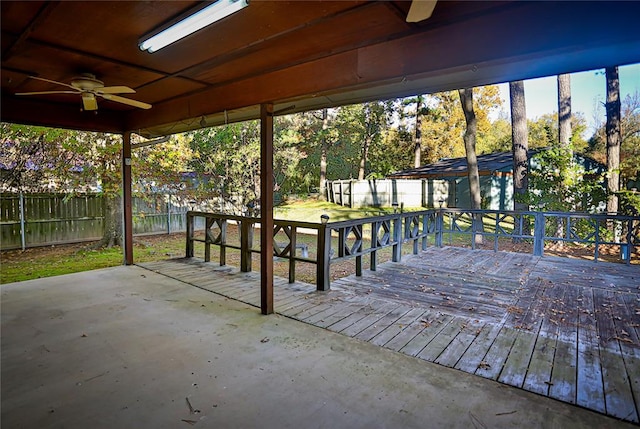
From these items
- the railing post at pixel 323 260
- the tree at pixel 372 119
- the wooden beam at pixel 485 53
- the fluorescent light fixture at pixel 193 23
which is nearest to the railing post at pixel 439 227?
the railing post at pixel 323 260

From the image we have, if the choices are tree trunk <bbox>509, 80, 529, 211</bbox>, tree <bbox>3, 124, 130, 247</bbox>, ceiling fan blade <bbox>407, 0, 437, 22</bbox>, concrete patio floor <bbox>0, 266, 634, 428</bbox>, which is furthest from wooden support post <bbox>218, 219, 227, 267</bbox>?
tree trunk <bbox>509, 80, 529, 211</bbox>

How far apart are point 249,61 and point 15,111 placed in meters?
3.62

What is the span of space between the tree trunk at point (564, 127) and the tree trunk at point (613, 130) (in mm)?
834

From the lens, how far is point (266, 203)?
399 cm

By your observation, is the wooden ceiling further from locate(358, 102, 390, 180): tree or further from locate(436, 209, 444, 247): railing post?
locate(358, 102, 390, 180): tree

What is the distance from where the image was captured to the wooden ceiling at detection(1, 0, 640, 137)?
2.06 m

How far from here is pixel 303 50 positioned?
3.03 meters

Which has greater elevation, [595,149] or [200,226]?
[595,149]

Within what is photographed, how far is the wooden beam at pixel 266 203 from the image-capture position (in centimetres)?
388

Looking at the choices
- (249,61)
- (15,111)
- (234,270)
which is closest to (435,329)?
(249,61)

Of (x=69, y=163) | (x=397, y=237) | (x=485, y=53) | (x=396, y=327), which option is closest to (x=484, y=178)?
(x=397, y=237)

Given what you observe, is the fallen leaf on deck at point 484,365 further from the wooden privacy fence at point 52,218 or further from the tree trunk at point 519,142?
the wooden privacy fence at point 52,218

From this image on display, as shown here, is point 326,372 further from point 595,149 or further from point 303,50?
point 595,149

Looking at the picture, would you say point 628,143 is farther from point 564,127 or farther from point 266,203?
point 266,203
